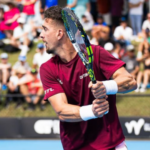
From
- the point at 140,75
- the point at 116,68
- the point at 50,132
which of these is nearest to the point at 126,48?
the point at 140,75

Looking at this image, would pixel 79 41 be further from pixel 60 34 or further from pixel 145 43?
pixel 145 43

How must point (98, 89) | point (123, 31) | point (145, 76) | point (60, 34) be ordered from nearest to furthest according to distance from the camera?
point (98, 89) → point (60, 34) → point (145, 76) → point (123, 31)

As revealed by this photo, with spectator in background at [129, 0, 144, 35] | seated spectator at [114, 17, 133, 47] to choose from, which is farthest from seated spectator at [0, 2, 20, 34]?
spectator in background at [129, 0, 144, 35]

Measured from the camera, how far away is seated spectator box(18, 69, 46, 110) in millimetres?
9617

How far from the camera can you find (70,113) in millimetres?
3352

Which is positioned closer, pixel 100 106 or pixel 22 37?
pixel 100 106

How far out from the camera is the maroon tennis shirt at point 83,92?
11.6 ft

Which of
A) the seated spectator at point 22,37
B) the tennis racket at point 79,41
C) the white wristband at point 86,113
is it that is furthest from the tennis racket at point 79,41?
the seated spectator at point 22,37

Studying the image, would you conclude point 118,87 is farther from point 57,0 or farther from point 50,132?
point 57,0

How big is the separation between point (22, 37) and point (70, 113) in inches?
361

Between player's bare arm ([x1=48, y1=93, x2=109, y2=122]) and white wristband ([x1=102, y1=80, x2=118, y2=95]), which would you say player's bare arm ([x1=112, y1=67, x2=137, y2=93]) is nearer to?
white wristband ([x1=102, y1=80, x2=118, y2=95])

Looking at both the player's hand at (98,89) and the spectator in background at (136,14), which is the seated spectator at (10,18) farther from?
the player's hand at (98,89)

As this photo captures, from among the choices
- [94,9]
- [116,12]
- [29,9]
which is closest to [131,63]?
[116,12]

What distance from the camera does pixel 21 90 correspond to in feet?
32.1
